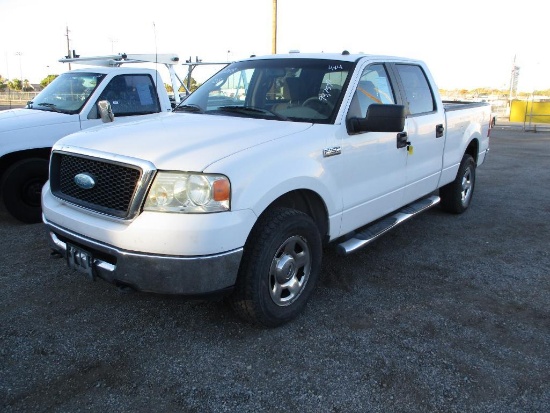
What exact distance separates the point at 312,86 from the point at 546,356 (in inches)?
99.5

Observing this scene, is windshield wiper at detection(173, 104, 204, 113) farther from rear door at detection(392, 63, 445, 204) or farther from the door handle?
rear door at detection(392, 63, 445, 204)

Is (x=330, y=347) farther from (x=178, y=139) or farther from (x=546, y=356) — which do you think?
(x=178, y=139)

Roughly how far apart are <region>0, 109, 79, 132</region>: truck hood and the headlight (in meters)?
3.56

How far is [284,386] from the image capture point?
8.65 ft

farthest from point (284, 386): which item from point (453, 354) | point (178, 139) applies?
point (178, 139)

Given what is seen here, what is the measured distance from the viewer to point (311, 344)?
10.0 ft

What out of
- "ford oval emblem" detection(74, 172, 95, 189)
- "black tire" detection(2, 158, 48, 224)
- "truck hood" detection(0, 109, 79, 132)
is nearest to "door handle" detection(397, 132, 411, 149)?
"ford oval emblem" detection(74, 172, 95, 189)

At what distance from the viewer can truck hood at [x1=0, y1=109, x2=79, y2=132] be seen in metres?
5.35

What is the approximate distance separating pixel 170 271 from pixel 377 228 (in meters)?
2.13

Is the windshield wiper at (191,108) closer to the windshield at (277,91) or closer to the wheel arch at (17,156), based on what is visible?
the windshield at (277,91)

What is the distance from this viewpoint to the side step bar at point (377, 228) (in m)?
3.72

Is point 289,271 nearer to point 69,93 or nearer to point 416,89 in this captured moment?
point 416,89

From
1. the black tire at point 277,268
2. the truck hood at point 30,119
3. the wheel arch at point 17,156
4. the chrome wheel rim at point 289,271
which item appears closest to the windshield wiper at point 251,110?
the black tire at point 277,268

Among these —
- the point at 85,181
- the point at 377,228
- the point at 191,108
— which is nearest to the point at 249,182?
the point at 85,181
